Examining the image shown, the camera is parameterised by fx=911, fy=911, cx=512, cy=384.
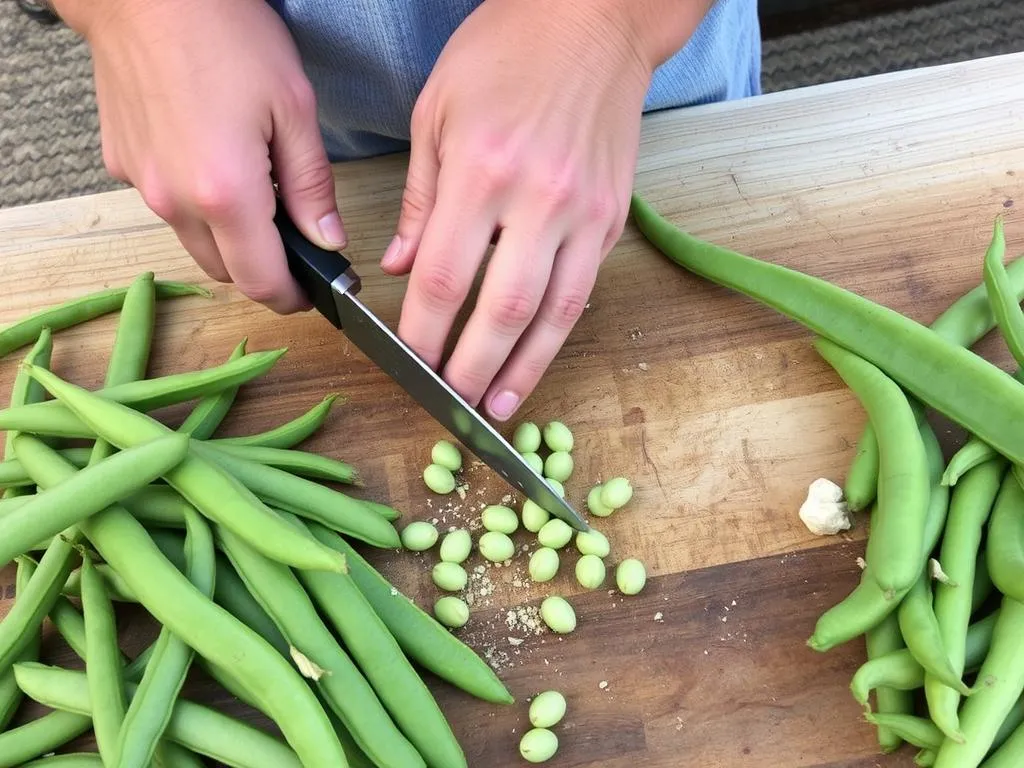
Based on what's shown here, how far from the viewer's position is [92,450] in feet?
5.20

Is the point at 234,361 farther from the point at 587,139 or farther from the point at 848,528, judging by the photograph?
the point at 848,528

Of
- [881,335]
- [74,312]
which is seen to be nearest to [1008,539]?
[881,335]

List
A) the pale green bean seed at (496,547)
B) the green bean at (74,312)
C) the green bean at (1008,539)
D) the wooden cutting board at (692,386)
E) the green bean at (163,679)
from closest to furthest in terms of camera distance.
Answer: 1. the green bean at (163,679)
2. the green bean at (1008,539)
3. the wooden cutting board at (692,386)
4. the pale green bean seed at (496,547)
5. the green bean at (74,312)

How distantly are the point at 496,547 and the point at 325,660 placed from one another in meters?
0.35

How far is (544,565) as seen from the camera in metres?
1.54

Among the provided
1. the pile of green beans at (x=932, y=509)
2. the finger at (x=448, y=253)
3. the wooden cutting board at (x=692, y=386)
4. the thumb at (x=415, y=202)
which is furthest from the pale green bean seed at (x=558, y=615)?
the thumb at (x=415, y=202)

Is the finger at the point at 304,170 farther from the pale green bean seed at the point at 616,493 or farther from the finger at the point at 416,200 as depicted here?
the pale green bean seed at the point at 616,493

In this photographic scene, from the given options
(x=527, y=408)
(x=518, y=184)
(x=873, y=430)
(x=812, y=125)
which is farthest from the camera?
(x=812, y=125)

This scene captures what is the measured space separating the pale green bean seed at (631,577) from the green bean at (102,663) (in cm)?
79

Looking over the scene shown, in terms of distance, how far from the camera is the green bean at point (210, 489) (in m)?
1.33

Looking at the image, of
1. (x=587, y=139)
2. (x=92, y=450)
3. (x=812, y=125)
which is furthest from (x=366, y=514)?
(x=812, y=125)

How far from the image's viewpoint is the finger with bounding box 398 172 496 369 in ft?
4.45

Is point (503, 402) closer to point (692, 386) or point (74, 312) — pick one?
point (692, 386)

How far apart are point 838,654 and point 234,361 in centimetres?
115
